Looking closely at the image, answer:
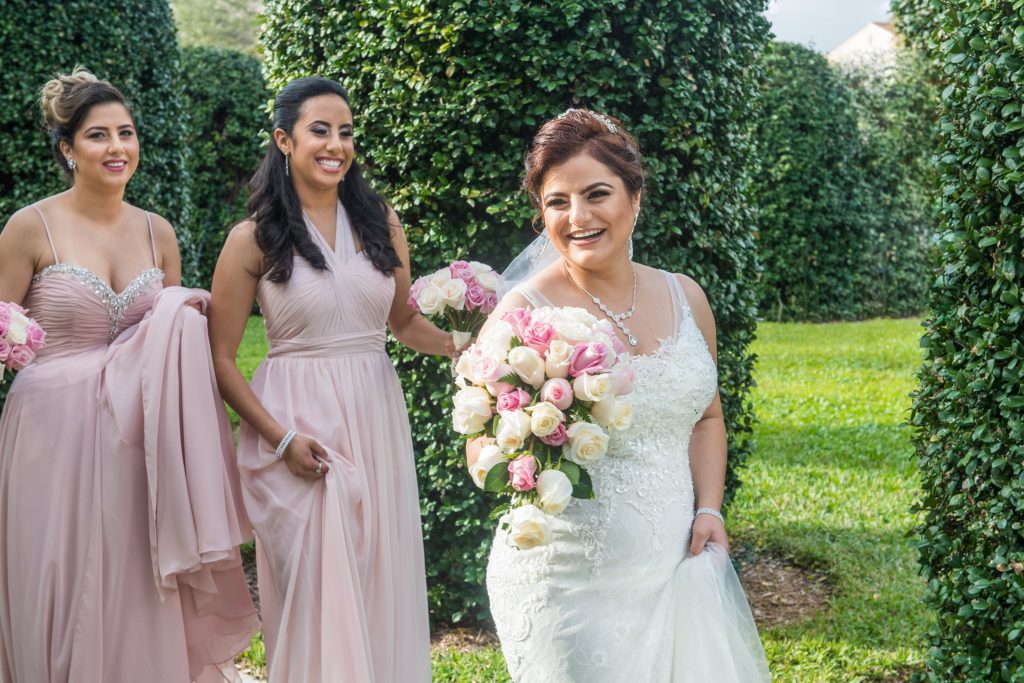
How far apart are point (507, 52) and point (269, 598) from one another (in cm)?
254

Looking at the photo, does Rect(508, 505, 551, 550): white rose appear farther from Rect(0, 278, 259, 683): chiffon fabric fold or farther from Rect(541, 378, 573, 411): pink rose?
Rect(0, 278, 259, 683): chiffon fabric fold

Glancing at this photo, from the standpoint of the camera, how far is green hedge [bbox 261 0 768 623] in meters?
4.81

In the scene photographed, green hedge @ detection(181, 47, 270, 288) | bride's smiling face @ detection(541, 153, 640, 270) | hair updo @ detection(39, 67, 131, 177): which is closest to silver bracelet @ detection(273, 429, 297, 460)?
bride's smiling face @ detection(541, 153, 640, 270)

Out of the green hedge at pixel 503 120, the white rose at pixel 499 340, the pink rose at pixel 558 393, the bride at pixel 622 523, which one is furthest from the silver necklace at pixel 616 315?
the green hedge at pixel 503 120

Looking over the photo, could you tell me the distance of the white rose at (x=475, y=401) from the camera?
9.43 feet

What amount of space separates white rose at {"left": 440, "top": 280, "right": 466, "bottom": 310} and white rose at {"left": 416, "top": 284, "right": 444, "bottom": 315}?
17 mm

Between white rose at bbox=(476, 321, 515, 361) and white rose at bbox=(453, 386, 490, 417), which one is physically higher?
white rose at bbox=(476, 321, 515, 361)

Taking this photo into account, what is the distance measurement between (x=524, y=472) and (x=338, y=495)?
1.37m

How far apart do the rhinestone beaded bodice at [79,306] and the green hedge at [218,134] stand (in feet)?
39.5

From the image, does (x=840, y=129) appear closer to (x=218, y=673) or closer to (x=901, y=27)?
(x=901, y=27)

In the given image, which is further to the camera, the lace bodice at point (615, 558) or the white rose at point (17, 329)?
the white rose at point (17, 329)

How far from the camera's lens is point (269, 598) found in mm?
4008

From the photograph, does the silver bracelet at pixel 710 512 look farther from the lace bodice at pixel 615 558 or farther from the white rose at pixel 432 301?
the white rose at pixel 432 301

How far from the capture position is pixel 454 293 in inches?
157
